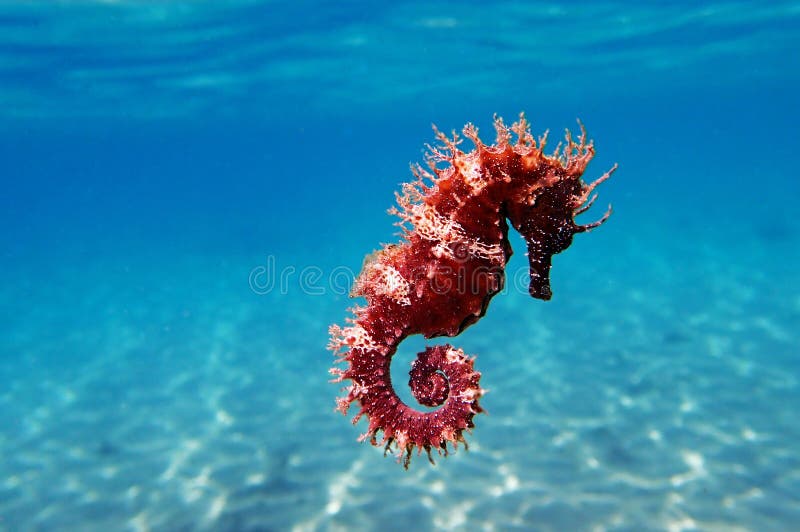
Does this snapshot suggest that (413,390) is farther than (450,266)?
Yes

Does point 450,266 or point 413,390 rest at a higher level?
point 450,266

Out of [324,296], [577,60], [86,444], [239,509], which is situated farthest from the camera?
[577,60]

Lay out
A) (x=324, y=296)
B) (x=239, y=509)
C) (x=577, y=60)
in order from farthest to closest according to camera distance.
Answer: (x=577, y=60), (x=324, y=296), (x=239, y=509)

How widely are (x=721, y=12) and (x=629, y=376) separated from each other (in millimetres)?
21522

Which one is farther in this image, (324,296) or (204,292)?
(204,292)

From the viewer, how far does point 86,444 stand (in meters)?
11.4

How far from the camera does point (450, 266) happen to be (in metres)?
2.79

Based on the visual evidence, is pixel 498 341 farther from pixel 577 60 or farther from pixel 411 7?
pixel 577 60

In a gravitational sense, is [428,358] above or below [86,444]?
below

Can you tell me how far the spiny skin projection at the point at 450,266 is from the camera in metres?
2.80

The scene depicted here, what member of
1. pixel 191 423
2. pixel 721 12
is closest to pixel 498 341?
pixel 191 423

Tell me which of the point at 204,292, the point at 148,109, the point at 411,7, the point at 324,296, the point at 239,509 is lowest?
the point at 239,509

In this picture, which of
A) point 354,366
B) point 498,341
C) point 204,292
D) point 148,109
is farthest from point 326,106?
point 354,366

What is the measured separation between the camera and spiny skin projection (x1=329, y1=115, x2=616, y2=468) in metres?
2.80
